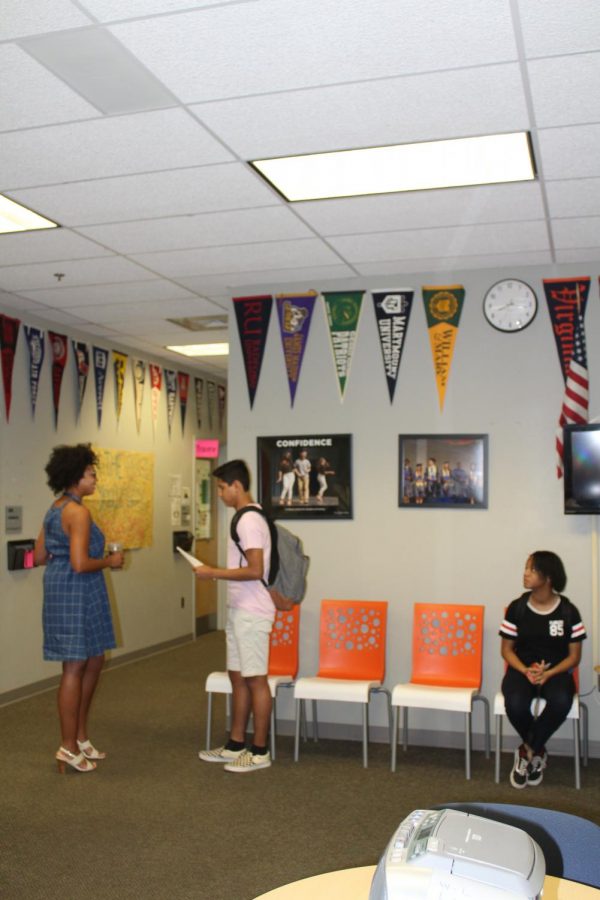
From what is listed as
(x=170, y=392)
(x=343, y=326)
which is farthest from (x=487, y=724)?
(x=170, y=392)

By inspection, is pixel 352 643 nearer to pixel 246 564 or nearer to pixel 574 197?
pixel 246 564

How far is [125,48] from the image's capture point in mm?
2922

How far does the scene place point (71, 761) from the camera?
5.04 m

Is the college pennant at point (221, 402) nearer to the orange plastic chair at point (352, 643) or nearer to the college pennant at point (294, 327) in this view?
the college pennant at point (294, 327)

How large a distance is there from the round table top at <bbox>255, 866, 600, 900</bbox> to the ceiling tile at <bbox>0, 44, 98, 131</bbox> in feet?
8.49

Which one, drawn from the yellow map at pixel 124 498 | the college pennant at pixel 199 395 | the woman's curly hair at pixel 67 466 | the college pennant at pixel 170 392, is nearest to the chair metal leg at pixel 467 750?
the woman's curly hair at pixel 67 466

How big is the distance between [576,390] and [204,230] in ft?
8.01

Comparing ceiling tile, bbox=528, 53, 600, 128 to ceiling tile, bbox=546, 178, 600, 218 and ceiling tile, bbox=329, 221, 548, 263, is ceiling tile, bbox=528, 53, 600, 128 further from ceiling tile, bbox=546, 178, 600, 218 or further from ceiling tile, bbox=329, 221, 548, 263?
ceiling tile, bbox=329, 221, 548, 263

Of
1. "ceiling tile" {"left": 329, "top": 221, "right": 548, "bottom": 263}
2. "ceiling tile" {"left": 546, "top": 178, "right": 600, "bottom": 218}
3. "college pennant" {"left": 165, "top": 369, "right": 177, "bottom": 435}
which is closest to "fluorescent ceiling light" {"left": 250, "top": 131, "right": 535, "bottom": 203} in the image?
"ceiling tile" {"left": 546, "top": 178, "right": 600, "bottom": 218}

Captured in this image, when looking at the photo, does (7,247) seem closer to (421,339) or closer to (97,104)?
(97,104)

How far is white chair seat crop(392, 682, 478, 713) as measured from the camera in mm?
4963

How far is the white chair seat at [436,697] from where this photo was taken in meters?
4.96

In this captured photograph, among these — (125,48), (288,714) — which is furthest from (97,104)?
(288,714)

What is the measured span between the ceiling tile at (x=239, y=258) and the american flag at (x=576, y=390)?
61.8 inches
